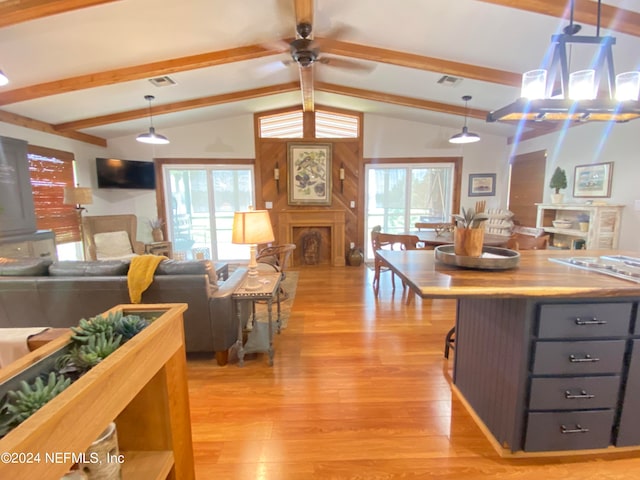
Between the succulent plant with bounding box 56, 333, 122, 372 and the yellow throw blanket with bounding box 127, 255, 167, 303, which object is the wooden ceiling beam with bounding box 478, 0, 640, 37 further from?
the yellow throw blanket with bounding box 127, 255, 167, 303

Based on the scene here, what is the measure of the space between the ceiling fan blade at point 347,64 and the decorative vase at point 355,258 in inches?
127

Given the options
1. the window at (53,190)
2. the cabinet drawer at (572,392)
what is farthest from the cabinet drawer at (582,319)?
the window at (53,190)

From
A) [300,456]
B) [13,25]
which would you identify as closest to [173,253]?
[13,25]

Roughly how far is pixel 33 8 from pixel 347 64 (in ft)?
9.63

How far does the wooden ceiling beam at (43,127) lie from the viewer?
382cm

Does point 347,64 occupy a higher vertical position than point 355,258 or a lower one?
higher

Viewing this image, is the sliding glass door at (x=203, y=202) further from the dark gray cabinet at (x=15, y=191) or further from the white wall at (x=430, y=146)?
the white wall at (x=430, y=146)

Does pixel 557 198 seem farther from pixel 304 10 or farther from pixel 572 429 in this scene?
pixel 304 10

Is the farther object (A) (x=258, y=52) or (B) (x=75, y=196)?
(B) (x=75, y=196)

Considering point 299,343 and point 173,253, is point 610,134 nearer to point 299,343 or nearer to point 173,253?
point 299,343

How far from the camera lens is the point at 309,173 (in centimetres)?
604

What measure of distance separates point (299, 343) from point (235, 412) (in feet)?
3.18

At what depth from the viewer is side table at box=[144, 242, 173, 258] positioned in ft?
17.3

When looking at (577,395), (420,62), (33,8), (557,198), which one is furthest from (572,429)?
(33,8)
